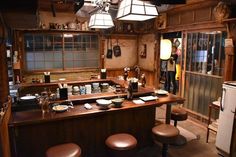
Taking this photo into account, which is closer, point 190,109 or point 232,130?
point 232,130

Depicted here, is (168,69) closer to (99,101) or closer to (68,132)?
(99,101)

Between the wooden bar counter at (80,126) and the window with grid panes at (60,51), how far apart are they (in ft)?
12.2

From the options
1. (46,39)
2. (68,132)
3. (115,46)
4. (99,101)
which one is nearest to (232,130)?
(99,101)

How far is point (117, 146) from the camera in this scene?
2330 mm

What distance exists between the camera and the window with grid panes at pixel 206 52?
413cm

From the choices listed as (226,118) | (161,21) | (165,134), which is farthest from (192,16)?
(165,134)

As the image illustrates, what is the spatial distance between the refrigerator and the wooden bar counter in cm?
68

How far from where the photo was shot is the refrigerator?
2965 millimetres

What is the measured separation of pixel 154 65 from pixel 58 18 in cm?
339

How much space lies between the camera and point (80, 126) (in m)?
2.88

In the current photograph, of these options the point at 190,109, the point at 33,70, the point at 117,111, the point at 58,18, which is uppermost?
the point at 58,18

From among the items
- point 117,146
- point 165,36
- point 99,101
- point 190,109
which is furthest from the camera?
point 165,36

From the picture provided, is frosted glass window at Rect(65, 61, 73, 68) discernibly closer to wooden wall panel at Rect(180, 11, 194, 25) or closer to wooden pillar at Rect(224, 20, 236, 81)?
wooden wall panel at Rect(180, 11, 194, 25)

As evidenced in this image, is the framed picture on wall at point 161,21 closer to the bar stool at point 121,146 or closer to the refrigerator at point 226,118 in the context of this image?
the refrigerator at point 226,118
